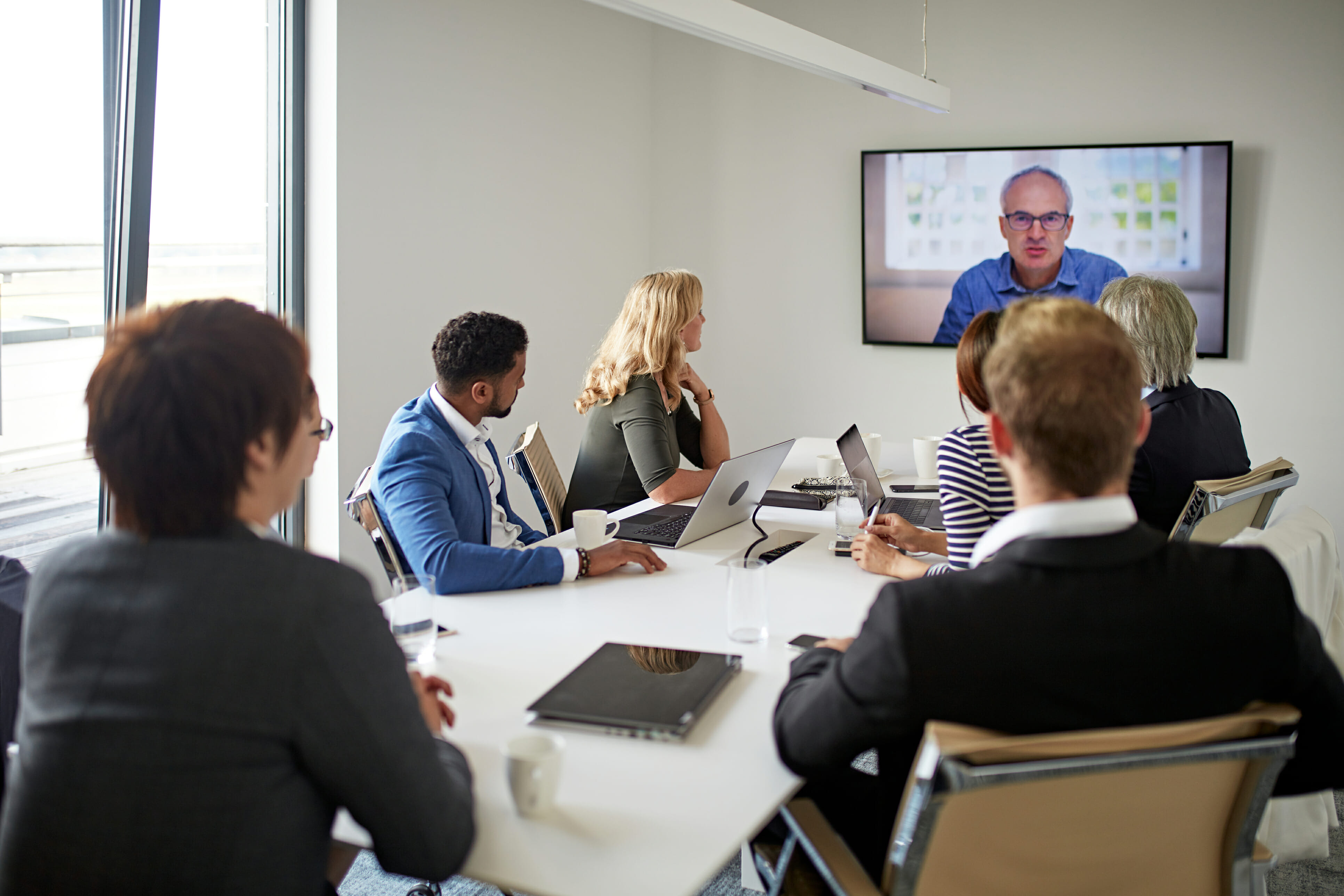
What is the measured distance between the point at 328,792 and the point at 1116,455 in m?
0.93

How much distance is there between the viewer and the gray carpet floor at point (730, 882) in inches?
89.7

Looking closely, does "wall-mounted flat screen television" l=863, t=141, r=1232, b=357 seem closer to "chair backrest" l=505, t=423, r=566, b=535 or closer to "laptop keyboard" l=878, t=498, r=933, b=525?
"laptop keyboard" l=878, t=498, r=933, b=525

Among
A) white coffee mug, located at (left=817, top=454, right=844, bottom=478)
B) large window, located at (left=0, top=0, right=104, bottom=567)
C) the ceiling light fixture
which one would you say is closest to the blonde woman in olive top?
white coffee mug, located at (left=817, top=454, right=844, bottom=478)

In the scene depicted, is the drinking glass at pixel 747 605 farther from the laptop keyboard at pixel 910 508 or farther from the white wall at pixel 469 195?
the white wall at pixel 469 195

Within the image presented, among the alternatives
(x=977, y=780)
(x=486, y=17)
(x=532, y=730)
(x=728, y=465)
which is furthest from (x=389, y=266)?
(x=977, y=780)

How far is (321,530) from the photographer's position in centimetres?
364

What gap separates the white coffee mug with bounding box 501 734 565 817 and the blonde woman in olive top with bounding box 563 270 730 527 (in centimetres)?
169

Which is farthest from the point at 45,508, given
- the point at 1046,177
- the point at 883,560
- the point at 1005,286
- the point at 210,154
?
the point at 1046,177

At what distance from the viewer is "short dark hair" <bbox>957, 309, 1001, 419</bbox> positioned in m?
1.88

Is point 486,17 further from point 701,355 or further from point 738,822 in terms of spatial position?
point 738,822

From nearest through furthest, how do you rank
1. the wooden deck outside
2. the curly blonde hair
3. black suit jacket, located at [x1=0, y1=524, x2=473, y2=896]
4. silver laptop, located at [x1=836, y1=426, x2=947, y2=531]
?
1. black suit jacket, located at [x1=0, y1=524, x2=473, y2=896]
2. silver laptop, located at [x1=836, y1=426, x2=947, y2=531]
3. the wooden deck outside
4. the curly blonde hair

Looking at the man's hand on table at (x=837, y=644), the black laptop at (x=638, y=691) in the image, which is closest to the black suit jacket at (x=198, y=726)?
the black laptop at (x=638, y=691)

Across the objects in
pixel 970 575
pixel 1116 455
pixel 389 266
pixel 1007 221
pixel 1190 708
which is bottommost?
pixel 1190 708

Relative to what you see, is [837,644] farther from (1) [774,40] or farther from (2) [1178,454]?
(1) [774,40]
